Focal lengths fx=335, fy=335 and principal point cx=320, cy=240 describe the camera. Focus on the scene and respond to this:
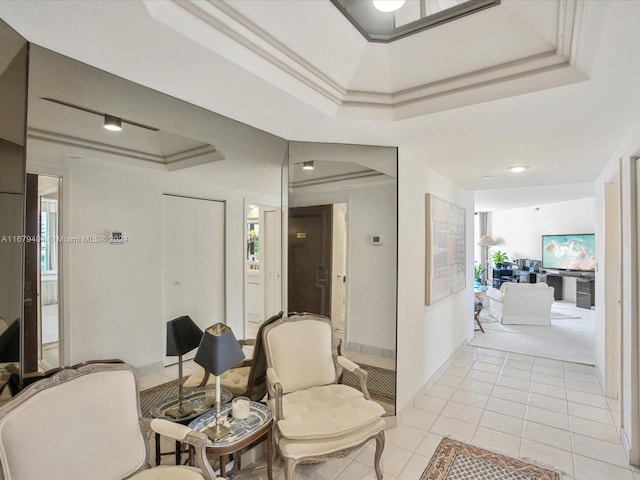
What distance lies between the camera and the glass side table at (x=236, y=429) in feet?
5.53

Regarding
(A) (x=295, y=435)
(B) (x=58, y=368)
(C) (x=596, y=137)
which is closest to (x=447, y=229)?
(C) (x=596, y=137)

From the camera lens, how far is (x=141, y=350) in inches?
70.9

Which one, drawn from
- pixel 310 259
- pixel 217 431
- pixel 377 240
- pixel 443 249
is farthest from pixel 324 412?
pixel 443 249

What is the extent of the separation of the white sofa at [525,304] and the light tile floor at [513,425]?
2.27 meters

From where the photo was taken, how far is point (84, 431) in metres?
1.37

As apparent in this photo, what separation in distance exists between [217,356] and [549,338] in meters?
5.80

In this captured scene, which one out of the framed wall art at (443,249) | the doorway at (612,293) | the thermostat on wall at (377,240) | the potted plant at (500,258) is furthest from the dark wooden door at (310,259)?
the potted plant at (500,258)

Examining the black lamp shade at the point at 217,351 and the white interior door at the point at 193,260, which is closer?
the black lamp shade at the point at 217,351

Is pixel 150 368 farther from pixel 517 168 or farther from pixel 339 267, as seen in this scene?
pixel 517 168

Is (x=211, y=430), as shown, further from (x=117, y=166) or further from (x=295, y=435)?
(x=117, y=166)

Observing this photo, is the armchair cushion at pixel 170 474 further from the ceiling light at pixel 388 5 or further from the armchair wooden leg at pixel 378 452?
the ceiling light at pixel 388 5

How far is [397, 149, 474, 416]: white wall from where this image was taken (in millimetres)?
2955

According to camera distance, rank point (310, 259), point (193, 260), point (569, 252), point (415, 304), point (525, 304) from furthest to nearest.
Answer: point (569, 252), point (525, 304), point (415, 304), point (310, 259), point (193, 260)

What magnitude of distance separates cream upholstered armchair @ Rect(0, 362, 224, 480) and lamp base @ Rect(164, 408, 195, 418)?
10.9 inches
